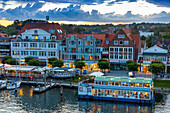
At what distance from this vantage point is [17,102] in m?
74.4

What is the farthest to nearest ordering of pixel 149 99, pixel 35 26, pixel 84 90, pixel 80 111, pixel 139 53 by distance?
pixel 35 26 → pixel 139 53 → pixel 84 90 → pixel 149 99 → pixel 80 111

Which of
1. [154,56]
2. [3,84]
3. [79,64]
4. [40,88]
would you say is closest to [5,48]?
[79,64]

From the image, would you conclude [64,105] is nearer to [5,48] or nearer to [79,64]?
[79,64]

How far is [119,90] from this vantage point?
3004 inches

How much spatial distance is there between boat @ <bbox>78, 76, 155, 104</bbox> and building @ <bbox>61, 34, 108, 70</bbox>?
3545 centimetres

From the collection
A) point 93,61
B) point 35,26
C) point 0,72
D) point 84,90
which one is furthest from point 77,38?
point 84,90

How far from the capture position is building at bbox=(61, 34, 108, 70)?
11625 cm

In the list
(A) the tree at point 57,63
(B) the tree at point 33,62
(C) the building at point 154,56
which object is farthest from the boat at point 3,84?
(C) the building at point 154,56

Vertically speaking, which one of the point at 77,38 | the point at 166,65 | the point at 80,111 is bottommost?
the point at 80,111

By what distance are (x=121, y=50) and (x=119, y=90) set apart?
38654 mm

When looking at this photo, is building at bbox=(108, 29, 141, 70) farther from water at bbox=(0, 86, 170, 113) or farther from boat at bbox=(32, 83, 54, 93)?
water at bbox=(0, 86, 170, 113)

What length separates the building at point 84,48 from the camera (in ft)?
381

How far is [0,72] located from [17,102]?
113 feet

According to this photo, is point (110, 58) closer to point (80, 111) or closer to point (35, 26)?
point (35, 26)
